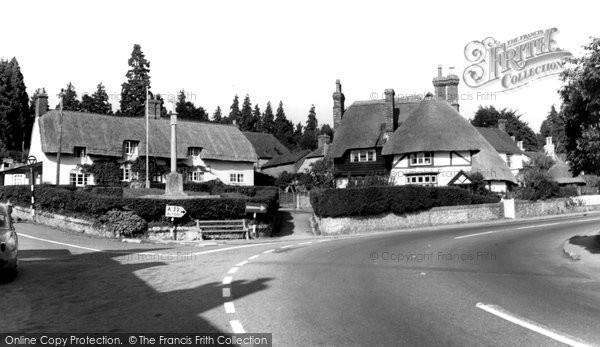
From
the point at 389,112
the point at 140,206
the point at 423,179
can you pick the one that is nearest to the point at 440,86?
the point at 389,112

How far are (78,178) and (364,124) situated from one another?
84.1 feet

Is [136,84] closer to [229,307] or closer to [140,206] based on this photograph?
Answer: [140,206]

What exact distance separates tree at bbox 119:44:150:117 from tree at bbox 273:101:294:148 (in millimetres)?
48385

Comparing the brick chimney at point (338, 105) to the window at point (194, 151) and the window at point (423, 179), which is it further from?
the window at point (194, 151)

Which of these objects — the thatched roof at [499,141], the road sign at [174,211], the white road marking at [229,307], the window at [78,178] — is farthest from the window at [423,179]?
the white road marking at [229,307]

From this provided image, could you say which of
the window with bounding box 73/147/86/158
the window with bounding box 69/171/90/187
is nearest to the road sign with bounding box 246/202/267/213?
the window with bounding box 69/171/90/187

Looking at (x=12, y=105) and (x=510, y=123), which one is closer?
(x=12, y=105)

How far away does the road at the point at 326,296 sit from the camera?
23.0 ft

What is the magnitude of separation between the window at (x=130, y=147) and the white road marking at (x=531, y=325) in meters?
44.3

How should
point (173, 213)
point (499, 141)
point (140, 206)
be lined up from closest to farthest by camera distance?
point (173, 213)
point (140, 206)
point (499, 141)

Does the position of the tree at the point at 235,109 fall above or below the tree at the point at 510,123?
above

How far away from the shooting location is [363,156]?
5109cm

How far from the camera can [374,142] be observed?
5022 cm

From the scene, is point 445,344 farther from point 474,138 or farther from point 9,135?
point 9,135
